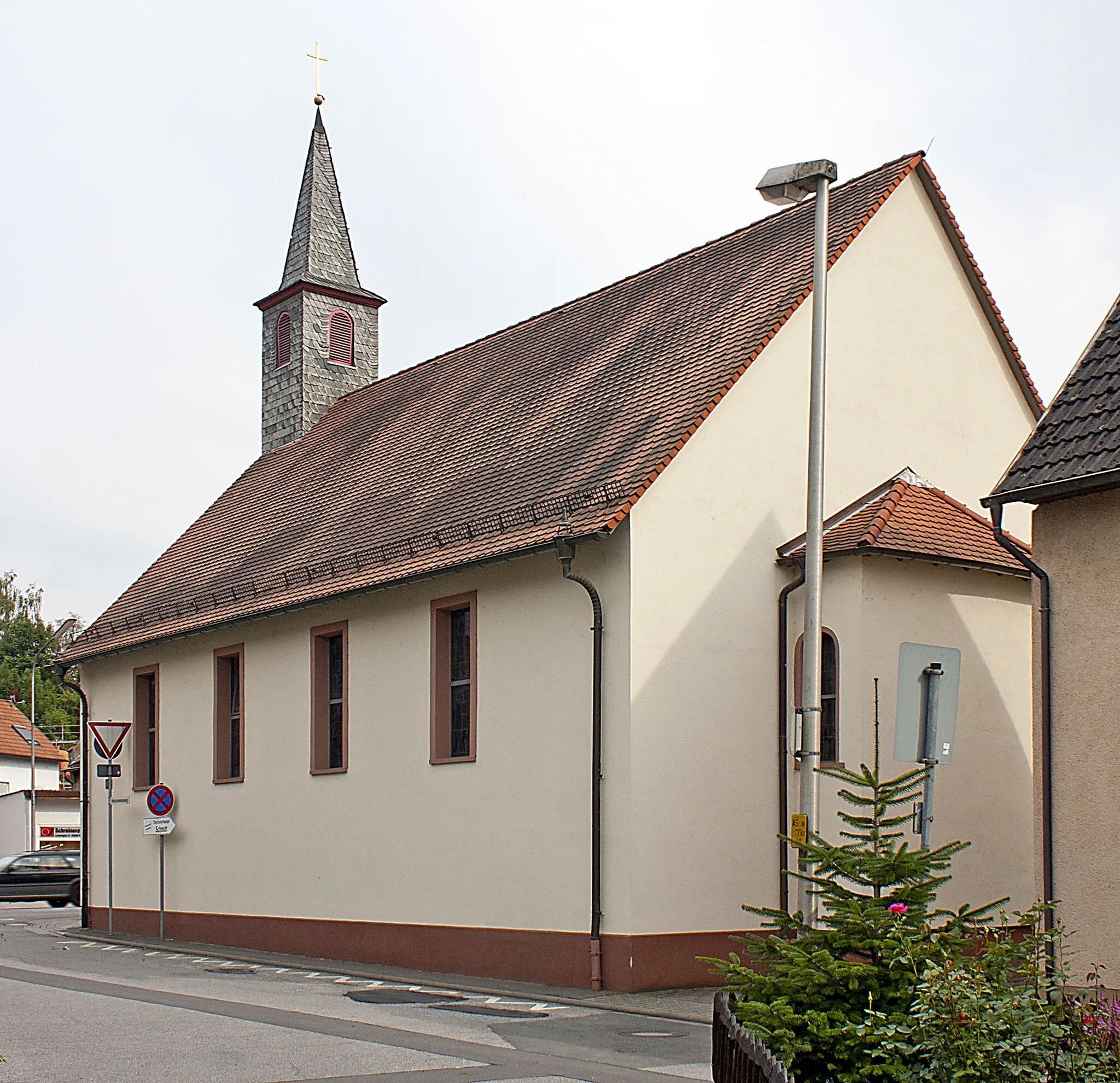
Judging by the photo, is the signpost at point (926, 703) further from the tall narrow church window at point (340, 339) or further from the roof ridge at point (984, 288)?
the tall narrow church window at point (340, 339)

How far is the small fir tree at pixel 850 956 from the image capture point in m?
6.18

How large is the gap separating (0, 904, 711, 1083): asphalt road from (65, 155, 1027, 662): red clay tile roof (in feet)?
15.9

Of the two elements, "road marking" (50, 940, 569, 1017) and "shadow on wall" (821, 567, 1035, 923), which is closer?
"road marking" (50, 940, 569, 1017)

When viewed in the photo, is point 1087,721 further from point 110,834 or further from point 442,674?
point 110,834

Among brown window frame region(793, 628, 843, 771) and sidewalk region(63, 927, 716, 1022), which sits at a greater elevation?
brown window frame region(793, 628, 843, 771)

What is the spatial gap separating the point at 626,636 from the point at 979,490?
602 centimetres

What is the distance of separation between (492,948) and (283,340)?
16.7m

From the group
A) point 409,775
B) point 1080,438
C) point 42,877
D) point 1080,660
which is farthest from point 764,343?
point 42,877

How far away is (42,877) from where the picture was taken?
38.8 m

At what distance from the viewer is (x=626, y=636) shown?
51.0 feet

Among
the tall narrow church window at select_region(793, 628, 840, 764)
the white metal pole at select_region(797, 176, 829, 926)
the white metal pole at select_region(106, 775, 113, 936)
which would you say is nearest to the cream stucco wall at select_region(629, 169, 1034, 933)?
the tall narrow church window at select_region(793, 628, 840, 764)

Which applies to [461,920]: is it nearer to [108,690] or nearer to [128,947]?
[128,947]

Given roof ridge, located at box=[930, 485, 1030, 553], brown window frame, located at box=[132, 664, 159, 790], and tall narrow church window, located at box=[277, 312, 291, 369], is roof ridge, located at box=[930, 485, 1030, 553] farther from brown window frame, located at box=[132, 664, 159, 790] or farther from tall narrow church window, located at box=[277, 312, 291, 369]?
tall narrow church window, located at box=[277, 312, 291, 369]

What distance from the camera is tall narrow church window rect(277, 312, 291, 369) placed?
30031mm
